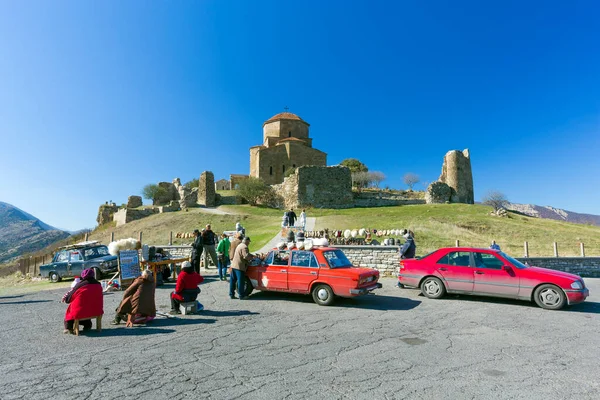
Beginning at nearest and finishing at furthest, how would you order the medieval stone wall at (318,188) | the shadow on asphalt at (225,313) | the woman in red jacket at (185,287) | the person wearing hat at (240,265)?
the shadow on asphalt at (225,313) < the woman in red jacket at (185,287) < the person wearing hat at (240,265) < the medieval stone wall at (318,188)

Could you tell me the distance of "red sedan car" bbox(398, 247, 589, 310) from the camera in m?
8.20

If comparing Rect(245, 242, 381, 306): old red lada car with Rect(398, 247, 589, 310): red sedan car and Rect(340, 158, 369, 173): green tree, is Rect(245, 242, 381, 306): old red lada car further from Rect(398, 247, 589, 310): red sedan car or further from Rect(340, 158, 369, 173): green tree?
Rect(340, 158, 369, 173): green tree

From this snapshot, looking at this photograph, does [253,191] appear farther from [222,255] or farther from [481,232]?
[222,255]

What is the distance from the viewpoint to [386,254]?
14008mm

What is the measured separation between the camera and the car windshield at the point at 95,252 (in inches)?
563

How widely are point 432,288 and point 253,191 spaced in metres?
35.9

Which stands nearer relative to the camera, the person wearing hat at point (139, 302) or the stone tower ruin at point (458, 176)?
the person wearing hat at point (139, 302)

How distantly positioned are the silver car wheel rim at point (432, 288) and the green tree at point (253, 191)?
3568 cm

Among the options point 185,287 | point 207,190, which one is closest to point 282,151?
point 207,190

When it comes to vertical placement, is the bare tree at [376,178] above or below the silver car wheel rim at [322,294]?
above

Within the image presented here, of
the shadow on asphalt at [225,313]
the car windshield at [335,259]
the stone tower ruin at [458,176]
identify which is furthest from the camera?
the stone tower ruin at [458,176]

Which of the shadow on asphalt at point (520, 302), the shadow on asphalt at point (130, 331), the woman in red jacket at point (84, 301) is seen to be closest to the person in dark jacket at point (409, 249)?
the shadow on asphalt at point (520, 302)

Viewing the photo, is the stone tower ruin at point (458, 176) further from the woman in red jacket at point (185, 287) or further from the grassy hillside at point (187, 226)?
the woman in red jacket at point (185, 287)

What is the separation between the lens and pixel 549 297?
8.28 metres
